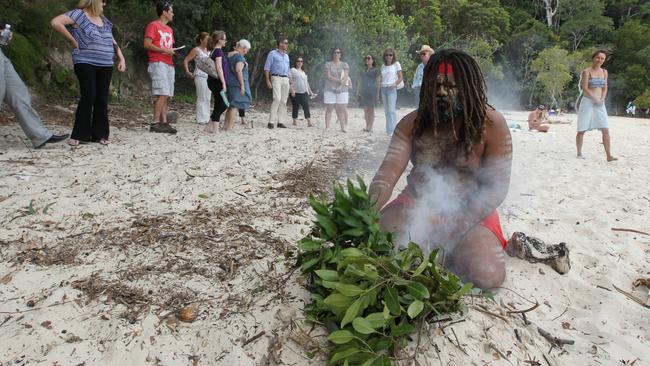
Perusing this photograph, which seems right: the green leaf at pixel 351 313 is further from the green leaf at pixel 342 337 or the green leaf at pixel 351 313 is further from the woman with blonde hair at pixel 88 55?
the woman with blonde hair at pixel 88 55

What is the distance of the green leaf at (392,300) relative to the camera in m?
1.71

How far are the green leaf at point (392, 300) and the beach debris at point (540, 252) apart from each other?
150 cm

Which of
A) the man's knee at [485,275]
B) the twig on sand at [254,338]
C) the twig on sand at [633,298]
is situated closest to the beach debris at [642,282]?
the twig on sand at [633,298]

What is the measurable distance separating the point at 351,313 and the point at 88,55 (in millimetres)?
4257

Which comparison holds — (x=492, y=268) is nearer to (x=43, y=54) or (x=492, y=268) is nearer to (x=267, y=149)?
(x=267, y=149)

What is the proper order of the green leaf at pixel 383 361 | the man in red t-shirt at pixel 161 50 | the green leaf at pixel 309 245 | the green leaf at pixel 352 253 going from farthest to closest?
1. the man in red t-shirt at pixel 161 50
2. the green leaf at pixel 309 245
3. the green leaf at pixel 352 253
4. the green leaf at pixel 383 361

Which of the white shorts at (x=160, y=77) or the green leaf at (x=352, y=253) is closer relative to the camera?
the green leaf at (x=352, y=253)

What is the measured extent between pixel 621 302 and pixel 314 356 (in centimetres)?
182

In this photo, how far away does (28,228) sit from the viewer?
2.81m

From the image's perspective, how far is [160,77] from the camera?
5.71m

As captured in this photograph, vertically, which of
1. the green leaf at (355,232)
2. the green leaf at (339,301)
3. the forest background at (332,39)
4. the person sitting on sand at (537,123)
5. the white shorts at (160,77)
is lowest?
the green leaf at (339,301)

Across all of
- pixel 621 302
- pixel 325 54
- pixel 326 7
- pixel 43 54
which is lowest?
pixel 621 302

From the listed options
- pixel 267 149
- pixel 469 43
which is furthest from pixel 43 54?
pixel 469 43

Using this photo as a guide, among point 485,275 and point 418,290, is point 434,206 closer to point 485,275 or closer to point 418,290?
point 485,275
